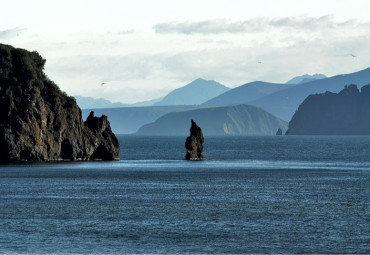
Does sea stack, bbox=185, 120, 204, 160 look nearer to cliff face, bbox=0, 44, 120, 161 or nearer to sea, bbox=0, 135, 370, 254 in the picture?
cliff face, bbox=0, 44, 120, 161

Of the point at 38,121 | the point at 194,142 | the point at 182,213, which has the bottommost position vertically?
the point at 182,213

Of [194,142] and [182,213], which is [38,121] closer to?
[194,142]

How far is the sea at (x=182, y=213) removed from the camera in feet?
184

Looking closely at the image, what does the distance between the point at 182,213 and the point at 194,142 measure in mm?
Answer: 99536

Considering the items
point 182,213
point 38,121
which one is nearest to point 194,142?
point 38,121

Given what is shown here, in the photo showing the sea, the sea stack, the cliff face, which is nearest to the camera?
the sea

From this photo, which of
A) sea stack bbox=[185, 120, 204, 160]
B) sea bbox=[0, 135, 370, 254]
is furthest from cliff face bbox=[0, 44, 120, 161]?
sea bbox=[0, 135, 370, 254]

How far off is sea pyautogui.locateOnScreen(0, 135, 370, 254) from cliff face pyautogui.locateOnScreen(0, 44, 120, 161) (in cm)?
2494

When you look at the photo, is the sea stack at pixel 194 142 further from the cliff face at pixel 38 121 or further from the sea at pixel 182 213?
the sea at pixel 182 213

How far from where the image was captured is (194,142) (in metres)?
174

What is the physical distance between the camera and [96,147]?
17150cm

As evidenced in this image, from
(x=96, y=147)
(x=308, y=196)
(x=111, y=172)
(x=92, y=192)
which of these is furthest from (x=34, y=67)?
(x=308, y=196)

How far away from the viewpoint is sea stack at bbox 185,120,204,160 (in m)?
170

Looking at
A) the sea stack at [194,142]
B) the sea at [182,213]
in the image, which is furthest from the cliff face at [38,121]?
the sea at [182,213]
